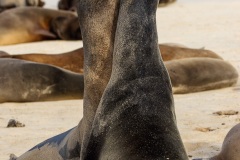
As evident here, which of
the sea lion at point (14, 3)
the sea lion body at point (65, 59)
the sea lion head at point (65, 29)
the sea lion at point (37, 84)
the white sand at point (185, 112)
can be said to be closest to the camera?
the white sand at point (185, 112)

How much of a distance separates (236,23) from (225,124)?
26.9 feet

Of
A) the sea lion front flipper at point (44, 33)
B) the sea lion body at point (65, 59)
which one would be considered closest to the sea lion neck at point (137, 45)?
the sea lion body at point (65, 59)

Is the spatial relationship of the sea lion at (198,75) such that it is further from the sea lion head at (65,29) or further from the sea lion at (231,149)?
the sea lion head at (65,29)

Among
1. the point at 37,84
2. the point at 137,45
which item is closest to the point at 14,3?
the point at 37,84

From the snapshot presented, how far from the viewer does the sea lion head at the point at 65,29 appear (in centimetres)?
1380

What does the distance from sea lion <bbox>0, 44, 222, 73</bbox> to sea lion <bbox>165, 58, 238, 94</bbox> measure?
80 cm

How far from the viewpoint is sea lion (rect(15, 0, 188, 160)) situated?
3082mm

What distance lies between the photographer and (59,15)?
14164mm

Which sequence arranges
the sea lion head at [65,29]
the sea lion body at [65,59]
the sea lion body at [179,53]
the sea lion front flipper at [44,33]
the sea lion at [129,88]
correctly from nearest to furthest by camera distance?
1. the sea lion at [129,88]
2. the sea lion body at [65,59]
3. the sea lion body at [179,53]
4. the sea lion front flipper at [44,33]
5. the sea lion head at [65,29]

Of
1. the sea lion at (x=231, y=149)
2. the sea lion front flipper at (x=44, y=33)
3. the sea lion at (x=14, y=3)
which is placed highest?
the sea lion at (x=231, y=149)

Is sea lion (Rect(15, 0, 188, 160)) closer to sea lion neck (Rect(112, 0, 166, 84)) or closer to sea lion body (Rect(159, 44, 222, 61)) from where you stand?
sea lion neck (Rect(112, 0, 166, 84))

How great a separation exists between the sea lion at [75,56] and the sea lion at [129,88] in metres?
5.17

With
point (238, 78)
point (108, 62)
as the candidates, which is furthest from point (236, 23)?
point (108, 62)

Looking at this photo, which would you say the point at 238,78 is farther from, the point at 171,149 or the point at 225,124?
the point at 171,149
